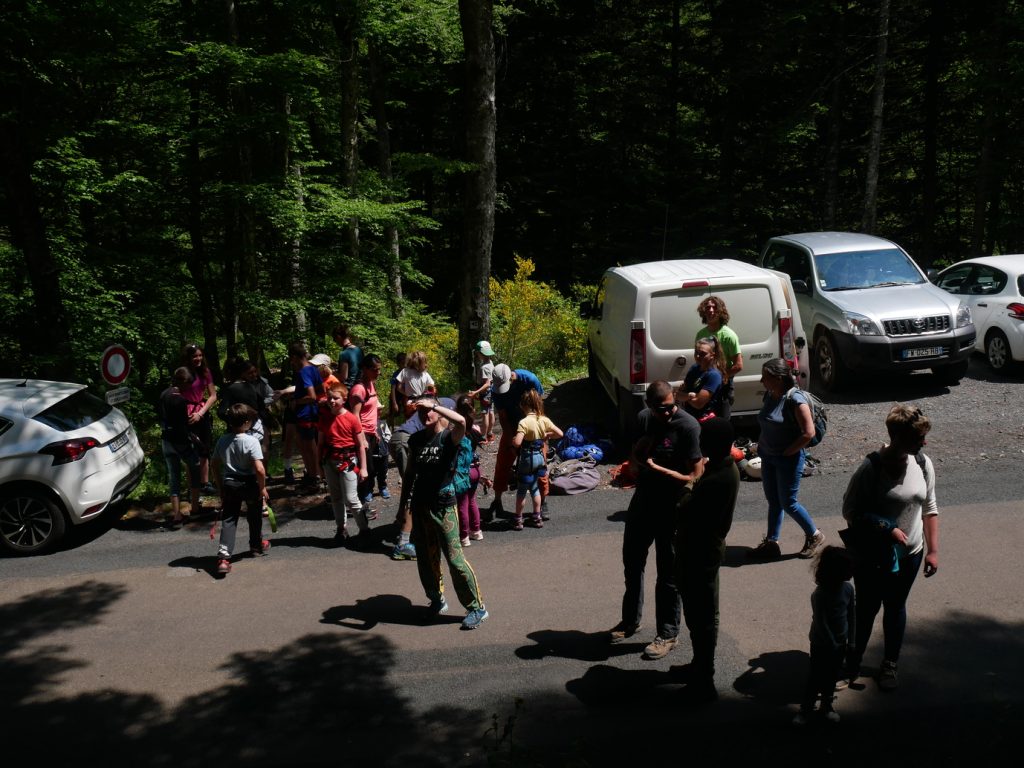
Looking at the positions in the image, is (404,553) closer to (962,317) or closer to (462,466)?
(462,466)

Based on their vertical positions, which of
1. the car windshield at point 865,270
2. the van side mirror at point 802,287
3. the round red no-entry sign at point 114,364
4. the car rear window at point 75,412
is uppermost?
the car windshield at point 865,270

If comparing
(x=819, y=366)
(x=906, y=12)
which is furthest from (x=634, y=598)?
(x=906, y=12)

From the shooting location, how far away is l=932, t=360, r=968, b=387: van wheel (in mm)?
12102

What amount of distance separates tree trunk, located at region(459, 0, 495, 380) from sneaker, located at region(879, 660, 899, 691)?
8.45 metres

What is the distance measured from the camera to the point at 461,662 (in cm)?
593

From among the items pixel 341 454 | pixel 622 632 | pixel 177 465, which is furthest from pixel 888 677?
pixel 177 465

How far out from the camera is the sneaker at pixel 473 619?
6398 mm

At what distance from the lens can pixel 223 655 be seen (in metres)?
6.20

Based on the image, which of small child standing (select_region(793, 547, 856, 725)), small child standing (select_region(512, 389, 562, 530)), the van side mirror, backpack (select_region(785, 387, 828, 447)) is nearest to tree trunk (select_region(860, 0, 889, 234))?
the van side mirror

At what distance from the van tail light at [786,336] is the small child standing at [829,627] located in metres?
5.32

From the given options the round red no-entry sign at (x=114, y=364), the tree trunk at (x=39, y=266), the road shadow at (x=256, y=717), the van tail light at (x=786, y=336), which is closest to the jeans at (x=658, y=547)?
the road shadow at (x=256, y=717)

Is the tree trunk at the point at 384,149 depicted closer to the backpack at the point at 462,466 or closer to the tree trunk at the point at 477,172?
the tree trunk at the point at 477,172

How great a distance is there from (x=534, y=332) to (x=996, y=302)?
817 centimetres

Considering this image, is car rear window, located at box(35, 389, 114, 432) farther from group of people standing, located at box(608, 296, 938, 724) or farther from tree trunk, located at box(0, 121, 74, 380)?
group of people standing, located at box(608, 296, 938, 724)
